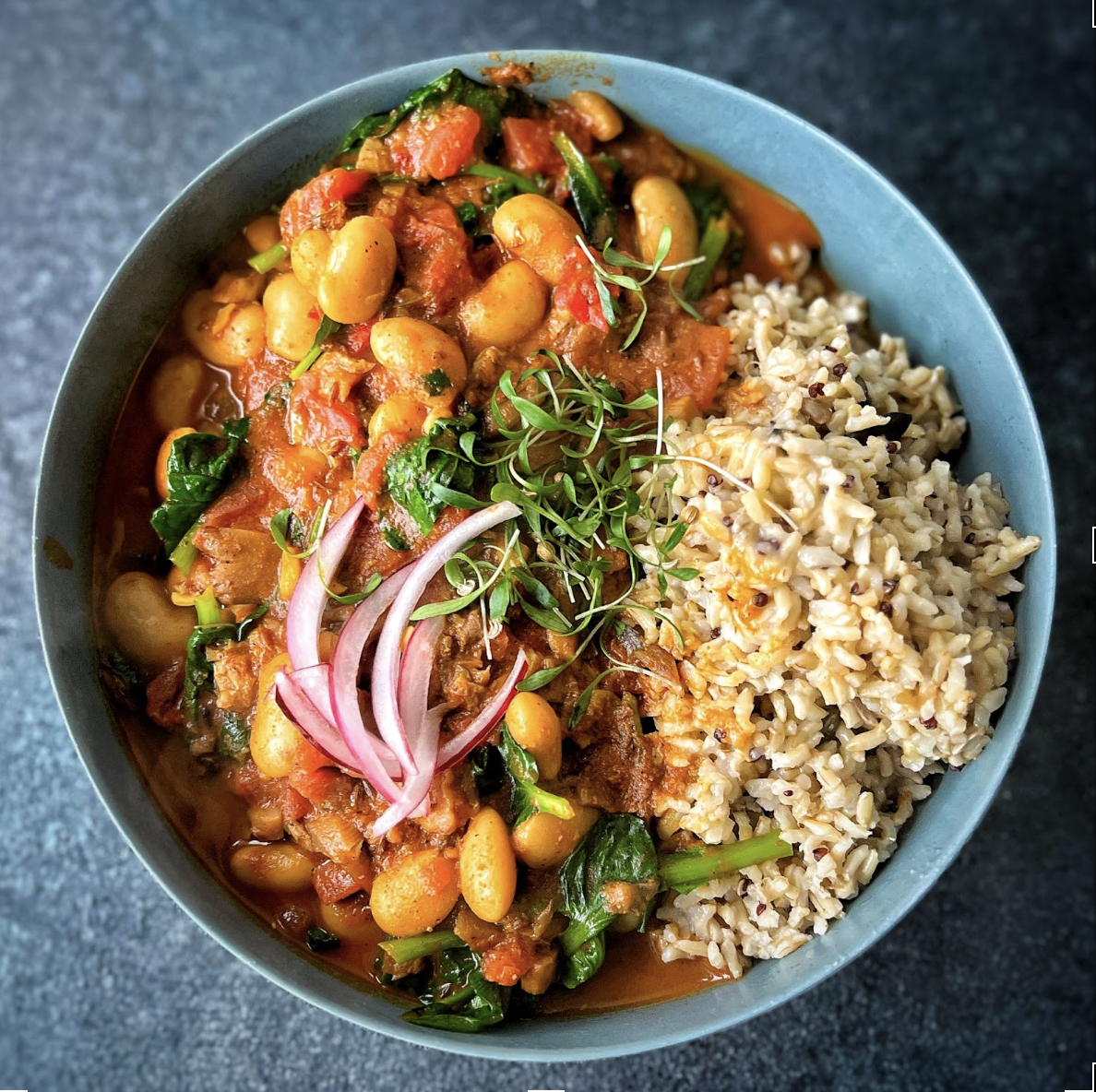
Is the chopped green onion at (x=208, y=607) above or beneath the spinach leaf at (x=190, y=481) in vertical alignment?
beneath

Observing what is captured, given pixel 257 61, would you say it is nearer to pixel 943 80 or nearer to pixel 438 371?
pixel 438 371

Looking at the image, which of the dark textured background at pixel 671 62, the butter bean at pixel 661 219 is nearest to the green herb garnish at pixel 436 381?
the butter bean at pixel 661 219

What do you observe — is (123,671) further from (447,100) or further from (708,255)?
(708,255)

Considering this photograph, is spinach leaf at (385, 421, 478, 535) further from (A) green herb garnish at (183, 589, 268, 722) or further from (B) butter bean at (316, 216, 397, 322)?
(A) green herb garnish at (183, 589, 268, 722)

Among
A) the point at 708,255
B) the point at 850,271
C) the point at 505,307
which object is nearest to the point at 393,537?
the point at 505,307

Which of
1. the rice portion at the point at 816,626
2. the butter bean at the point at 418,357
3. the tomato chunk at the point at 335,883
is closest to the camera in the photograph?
the rice portion at the point at 816,626

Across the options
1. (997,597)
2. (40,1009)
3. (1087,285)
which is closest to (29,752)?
(40,1009)

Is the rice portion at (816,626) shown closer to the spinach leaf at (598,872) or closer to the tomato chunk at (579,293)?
the spinach leaf at (598,872)
